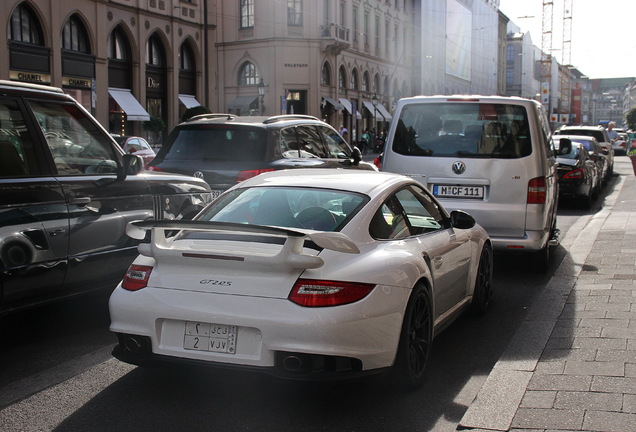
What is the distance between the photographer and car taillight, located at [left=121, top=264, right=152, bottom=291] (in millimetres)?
4664

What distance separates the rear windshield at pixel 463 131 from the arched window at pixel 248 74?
4727cm

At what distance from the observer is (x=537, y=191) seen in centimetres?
880

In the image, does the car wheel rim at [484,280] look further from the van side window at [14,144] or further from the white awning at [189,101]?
the white awning at [189,101]

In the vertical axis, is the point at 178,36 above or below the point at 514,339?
above

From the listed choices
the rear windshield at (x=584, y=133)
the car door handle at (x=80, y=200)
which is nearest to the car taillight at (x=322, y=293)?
the car door handle at (x=80, y=200)

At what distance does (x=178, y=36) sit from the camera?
46094 mm

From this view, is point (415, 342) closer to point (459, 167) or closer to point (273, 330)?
point (273, 330)

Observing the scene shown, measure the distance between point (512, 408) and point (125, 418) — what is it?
2108 mm

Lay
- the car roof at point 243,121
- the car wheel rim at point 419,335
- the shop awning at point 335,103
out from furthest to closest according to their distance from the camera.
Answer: the shop awning at point 335,103, the car roof at point 243,121, the car wheel rim at point 419,335

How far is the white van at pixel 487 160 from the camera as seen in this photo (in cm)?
884

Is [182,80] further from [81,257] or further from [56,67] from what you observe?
[81,257]

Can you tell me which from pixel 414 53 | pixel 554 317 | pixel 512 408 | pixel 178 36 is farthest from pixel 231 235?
pixel 414 53

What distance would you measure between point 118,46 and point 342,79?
75.9 feet

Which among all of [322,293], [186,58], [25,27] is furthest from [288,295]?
[186,58]
